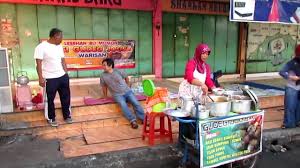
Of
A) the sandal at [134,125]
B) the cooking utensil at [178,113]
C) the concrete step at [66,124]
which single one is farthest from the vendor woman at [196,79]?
the concrete step at [66,124]

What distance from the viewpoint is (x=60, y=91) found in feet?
17.3

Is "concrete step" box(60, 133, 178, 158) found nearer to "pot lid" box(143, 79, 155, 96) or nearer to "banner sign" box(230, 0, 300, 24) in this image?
"pot lid" box(143, 79, 155, 96)

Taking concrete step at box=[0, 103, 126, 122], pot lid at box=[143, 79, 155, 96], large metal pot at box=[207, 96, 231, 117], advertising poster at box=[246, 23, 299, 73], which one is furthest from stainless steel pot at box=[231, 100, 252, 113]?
advertising poster at box=[246, 23, 299, 73]

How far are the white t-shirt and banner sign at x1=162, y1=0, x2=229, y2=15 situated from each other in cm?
457

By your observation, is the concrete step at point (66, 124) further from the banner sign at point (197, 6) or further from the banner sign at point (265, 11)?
the banner sign at point (197, 6)

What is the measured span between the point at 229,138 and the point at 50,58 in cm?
314

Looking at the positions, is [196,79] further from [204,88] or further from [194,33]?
[194,33]

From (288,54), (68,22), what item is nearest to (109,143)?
(68,22)

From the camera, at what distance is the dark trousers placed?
16.6 ft

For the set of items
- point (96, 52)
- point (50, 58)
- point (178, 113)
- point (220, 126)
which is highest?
point (96, 52)

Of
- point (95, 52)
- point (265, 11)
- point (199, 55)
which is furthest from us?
point (95, 52)

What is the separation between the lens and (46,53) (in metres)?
4.92

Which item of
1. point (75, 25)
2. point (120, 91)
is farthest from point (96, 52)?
point (120, 91)

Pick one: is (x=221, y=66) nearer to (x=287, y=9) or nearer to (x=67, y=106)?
(x=287, y=9)
